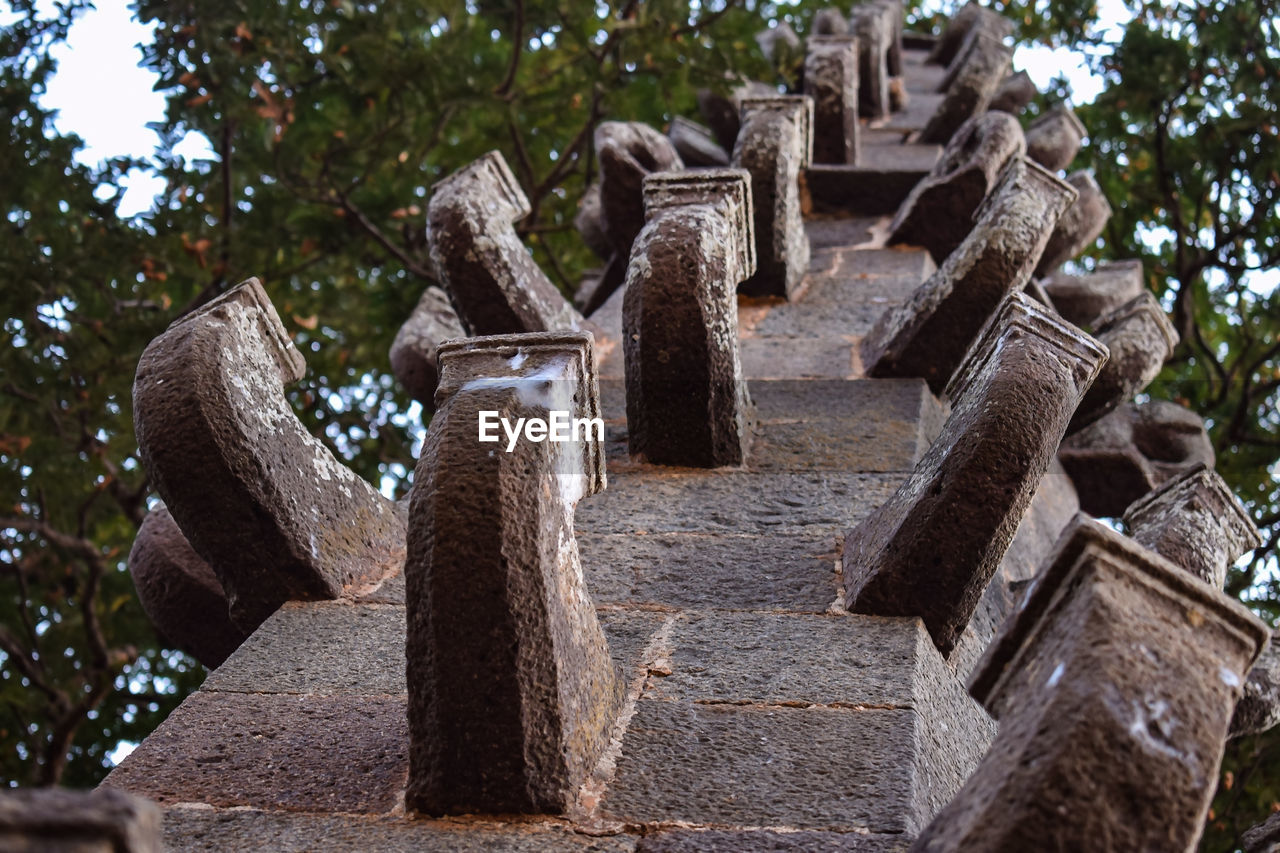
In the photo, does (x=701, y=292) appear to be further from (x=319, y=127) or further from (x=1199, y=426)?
(x=319, y=127)

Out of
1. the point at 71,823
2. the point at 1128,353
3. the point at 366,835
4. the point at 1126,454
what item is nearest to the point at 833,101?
the point at 1126,454

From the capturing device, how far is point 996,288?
11.9 feet

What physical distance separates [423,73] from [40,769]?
12.2 ft

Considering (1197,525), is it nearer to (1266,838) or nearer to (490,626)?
(1266,838)

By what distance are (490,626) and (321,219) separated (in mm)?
5509

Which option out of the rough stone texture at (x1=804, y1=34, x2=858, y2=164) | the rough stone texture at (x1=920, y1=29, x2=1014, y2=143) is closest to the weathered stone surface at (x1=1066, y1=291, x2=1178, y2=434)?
the rough stone texture at (x1=804, y1=34, x2=858, y2=164)

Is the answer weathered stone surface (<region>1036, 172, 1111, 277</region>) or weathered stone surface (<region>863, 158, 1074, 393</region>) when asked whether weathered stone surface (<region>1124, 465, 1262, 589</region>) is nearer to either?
weathered stone surface (<region>863, 158, 1074, 393</region>)

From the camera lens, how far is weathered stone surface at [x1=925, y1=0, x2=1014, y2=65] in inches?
354

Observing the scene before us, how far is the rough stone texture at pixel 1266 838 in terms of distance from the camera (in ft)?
6.59

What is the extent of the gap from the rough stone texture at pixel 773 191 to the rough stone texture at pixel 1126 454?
1102 mm

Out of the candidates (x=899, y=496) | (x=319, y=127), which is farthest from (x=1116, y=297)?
(x=319, y=127)

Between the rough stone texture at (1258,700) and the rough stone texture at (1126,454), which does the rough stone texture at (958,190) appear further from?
the rough stone texture at (1258,700)

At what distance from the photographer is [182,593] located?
295 cm

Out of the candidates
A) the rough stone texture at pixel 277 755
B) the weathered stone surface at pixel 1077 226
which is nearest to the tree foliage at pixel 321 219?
the weathered stone surface at pixel 1077 226
